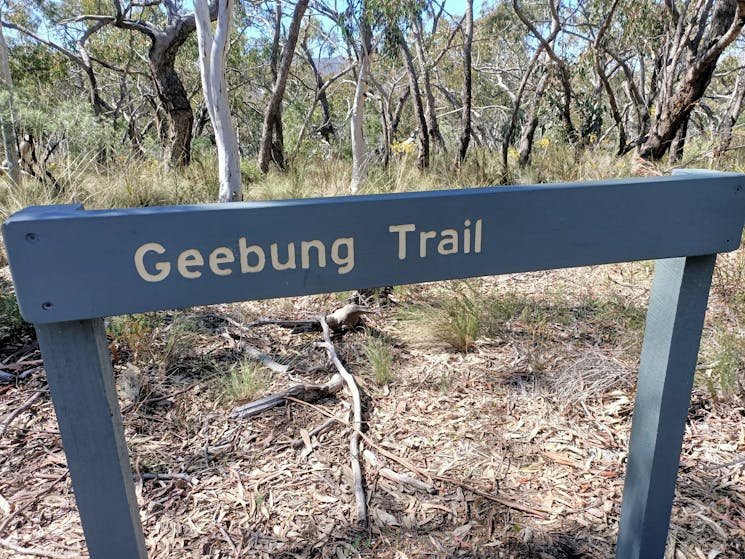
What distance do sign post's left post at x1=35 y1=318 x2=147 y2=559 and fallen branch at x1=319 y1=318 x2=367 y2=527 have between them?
2.77ft

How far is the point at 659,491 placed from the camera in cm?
145

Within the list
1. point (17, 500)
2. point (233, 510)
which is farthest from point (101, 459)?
point (17, 500)

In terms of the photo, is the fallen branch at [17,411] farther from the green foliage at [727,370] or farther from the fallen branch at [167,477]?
the green foliage at [727,370]

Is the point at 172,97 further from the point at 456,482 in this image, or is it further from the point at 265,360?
the point at 456,482

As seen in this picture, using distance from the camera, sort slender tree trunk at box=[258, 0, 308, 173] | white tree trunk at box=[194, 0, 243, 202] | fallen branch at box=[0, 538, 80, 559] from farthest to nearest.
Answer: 1. slender tree trunk at box=[258, 0, 308, 173]
2. white tree trunk at box=[194, 0, 243, 202]
3. fallen branch at box=[0, 538, 80, 559]

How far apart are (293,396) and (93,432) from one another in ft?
4.73

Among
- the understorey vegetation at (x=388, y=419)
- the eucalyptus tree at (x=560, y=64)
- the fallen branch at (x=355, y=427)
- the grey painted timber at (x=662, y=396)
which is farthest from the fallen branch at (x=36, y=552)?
the eucalyptus tree at (x=560, y=64)

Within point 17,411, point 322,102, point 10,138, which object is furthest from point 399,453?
point 322,102

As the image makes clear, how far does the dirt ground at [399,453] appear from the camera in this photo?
1803 millimetres

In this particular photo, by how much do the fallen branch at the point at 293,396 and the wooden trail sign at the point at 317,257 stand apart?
1.13m

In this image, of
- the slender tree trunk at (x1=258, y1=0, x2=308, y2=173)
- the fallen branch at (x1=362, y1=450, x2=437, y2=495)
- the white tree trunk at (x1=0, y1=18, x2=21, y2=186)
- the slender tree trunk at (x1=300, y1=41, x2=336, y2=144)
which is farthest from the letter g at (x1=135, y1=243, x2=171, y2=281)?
the slender tree trunk at (x1=300, y1=41, x2=336, y2=144)

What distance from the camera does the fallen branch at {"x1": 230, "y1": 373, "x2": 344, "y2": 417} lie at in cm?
240

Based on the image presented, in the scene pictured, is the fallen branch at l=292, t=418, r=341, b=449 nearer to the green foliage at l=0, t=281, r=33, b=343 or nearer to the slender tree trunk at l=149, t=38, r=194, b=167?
the green foliage at l=0, t=281, r=33, b=343

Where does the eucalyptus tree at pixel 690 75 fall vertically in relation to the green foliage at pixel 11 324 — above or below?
above
